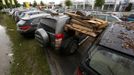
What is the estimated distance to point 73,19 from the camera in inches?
201

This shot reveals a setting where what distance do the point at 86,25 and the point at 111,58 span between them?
8.30ft

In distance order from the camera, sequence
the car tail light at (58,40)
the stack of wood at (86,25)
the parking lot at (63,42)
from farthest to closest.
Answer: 1. the car tail light at (58,40)
2. the stack of wood at (86,25)
3. the parking lot at (63,42)

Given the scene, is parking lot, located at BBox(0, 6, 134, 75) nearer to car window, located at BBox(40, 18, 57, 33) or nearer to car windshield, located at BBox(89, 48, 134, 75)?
car window, located at BBox(40, 18, 57, 33)

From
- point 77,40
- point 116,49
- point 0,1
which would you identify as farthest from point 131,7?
point 0,1

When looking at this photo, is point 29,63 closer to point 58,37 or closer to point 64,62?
point 64,62

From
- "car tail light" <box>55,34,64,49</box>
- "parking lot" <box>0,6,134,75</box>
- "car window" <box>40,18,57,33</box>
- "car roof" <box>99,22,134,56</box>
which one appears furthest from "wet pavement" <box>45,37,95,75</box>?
"car roof" <box>99,22,134,56</box>

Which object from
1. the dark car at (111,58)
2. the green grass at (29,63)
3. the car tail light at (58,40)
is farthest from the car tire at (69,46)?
the dark car at (111,58)

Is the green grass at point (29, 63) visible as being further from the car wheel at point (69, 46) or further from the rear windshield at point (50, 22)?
the rear windshield at point (50, 22)

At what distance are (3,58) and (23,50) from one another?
1065 millimetres

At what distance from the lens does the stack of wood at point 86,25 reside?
4.25 m

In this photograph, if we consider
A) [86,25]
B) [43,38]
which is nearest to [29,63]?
[43,38]

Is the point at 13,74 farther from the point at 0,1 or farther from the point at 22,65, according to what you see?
the point at 0,1

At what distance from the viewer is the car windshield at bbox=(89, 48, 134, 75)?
1908mm

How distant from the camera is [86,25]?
4488 mm
